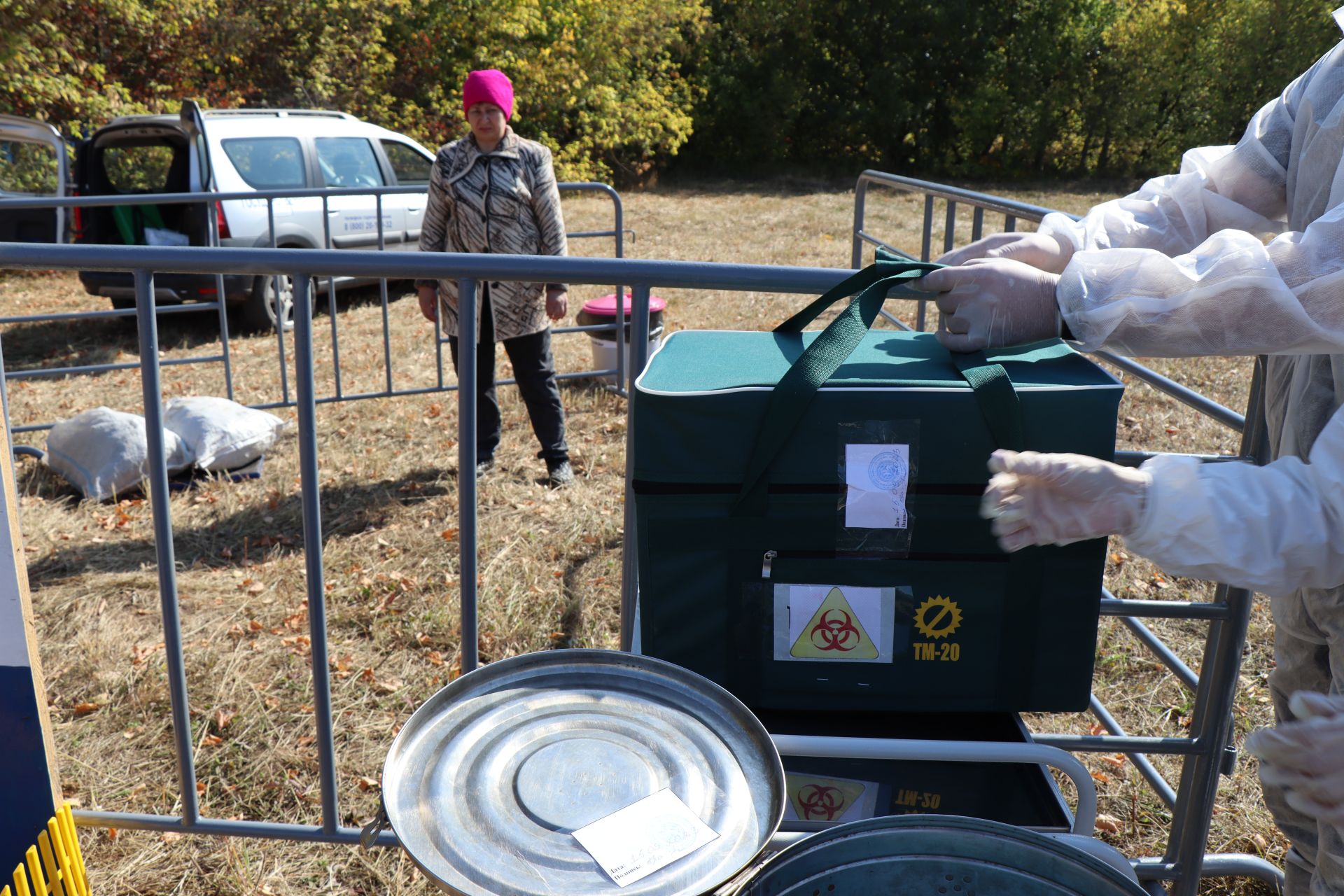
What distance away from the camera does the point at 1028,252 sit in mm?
1743

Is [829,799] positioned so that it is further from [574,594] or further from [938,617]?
[574,594]

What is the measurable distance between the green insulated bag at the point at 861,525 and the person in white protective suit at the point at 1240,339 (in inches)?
5.1

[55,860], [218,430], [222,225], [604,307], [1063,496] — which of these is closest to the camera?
[1063,496]

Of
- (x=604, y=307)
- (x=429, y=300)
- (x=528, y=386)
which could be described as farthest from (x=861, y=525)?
(x=604, y=307)

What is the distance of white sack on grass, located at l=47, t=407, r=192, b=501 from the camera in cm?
511

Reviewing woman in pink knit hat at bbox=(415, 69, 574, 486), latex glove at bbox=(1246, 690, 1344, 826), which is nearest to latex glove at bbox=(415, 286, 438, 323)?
woman in pink knit hat at bbox=(415, 69, 574, 486)

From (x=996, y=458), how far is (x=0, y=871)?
2.05 meters

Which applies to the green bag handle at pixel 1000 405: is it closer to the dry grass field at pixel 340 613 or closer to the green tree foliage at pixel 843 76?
the dry grass field at pixel 340 613

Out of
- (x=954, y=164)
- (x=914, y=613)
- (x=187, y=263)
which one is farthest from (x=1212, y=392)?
(x=954, y=164)

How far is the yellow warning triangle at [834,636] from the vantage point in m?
1.68

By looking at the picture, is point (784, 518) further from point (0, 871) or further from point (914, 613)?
point (0, 871)

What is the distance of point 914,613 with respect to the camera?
1.69 m

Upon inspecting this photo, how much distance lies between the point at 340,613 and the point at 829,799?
2.63 metres

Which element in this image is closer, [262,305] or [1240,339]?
[1240,339]
